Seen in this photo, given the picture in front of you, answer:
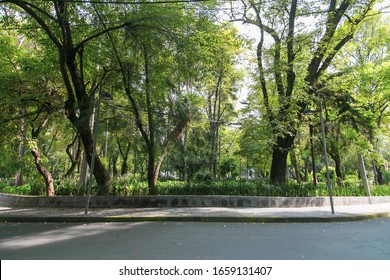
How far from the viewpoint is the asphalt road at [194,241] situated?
5883 mm

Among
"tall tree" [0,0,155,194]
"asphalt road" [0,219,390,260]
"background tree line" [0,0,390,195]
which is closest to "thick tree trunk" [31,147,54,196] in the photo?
"background tree line" [0,0,390,195]

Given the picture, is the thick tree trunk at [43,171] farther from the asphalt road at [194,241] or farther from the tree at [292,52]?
the tree at [292,52]

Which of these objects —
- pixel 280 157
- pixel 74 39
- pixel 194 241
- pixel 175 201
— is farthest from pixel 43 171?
pixel 280 157

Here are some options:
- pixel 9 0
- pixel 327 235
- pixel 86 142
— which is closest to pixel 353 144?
pixel 327 235

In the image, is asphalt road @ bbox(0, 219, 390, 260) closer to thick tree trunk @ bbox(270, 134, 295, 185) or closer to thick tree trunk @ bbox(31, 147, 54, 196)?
thick tree trunk @ bbox(31, 147, 54, 196)

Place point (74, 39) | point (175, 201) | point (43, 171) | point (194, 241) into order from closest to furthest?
1. point (194, 241)
2. point (175, 201)
3. point (74, 39)
4. point (43, 171)

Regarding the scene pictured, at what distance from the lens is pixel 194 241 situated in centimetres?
712

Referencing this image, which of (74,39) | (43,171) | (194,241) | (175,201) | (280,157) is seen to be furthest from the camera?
(280,157)

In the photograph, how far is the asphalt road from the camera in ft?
19.3

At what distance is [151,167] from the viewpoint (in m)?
15.5

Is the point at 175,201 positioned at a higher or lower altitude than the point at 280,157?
lower

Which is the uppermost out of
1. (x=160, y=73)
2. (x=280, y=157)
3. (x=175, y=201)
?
(x=160, y=73)

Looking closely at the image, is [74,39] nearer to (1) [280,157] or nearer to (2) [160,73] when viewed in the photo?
(2) [160,73]

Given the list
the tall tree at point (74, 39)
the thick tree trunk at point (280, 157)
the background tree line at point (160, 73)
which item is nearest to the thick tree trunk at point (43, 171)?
the background tree line at point (160, 73)
